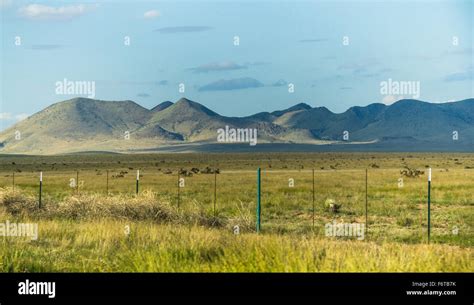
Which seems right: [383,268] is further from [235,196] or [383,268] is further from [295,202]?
[235,196]

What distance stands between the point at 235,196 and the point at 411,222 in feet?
49.4

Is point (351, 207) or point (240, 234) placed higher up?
point (240, 234)

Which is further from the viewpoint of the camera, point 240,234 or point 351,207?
point 351,207

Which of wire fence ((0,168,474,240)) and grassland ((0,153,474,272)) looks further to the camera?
wire fence ((0,168,474,240))

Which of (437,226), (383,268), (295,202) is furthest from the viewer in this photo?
(295,202)

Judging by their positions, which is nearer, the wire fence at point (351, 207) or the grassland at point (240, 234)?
the grassland at point (240, 234)

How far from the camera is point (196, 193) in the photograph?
42.4 metres
